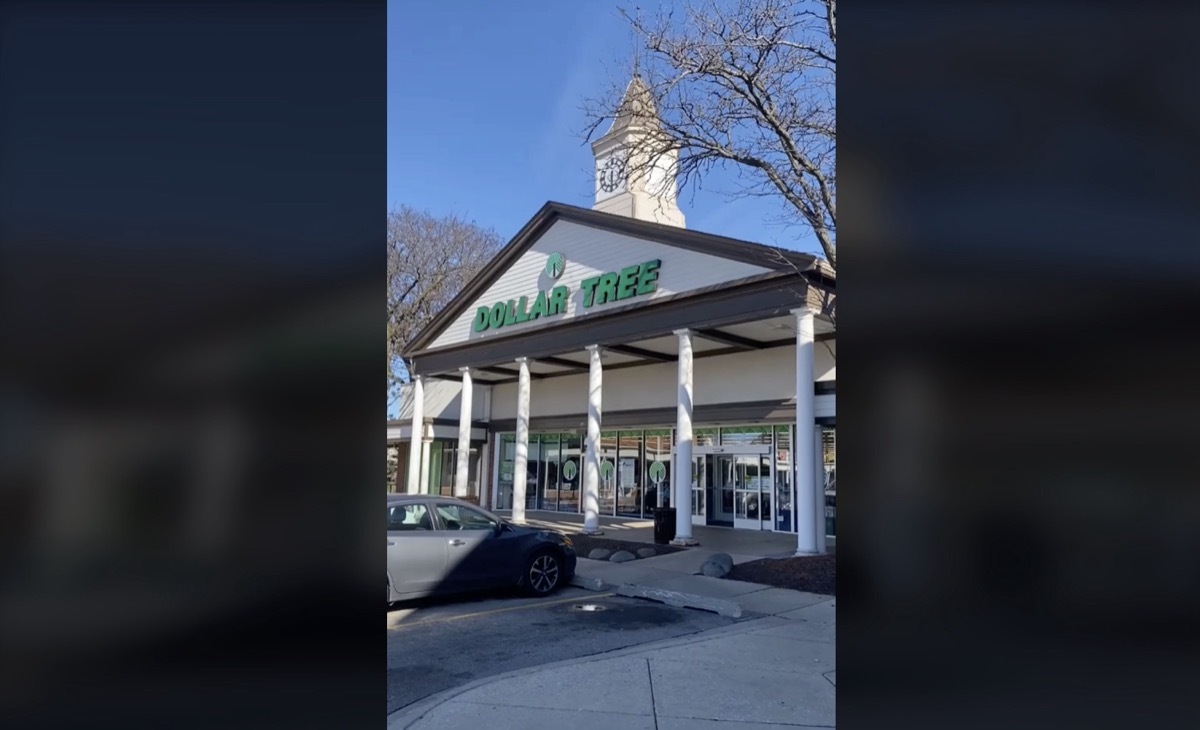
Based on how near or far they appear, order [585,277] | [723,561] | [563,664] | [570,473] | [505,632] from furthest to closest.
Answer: [570,473], [585,277], [723,561], [505,632], [563,664]

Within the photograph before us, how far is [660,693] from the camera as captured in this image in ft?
19.5

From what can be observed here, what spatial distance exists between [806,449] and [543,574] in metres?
6.35

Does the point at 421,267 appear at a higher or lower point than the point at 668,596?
higher

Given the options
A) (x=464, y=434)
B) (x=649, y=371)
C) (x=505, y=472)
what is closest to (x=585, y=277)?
(x=649, y=371)

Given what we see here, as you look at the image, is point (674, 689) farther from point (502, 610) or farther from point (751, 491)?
point (751, 491)

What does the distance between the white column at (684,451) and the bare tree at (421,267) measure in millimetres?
27162

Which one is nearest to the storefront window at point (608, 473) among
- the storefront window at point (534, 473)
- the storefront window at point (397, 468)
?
the storefront window at point (534, 473)

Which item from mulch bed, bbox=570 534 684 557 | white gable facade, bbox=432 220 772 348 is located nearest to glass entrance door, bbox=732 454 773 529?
mulch bed, bbox=570 534 684 557

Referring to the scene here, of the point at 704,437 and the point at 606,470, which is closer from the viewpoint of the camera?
the point at 704,437

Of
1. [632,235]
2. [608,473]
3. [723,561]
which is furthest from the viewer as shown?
[608,473]

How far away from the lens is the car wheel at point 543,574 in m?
10.7

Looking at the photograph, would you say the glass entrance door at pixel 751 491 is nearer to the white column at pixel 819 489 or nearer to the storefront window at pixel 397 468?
the white column at pixel 819 489
